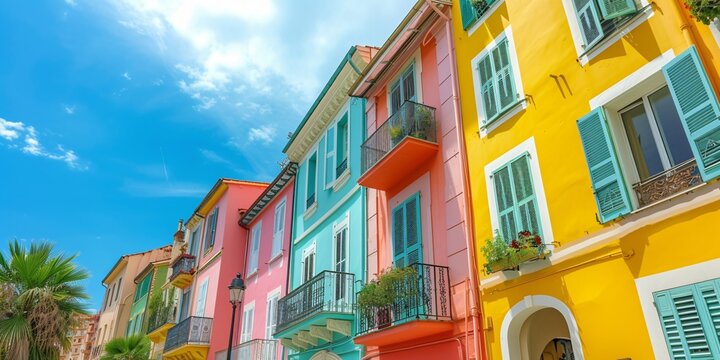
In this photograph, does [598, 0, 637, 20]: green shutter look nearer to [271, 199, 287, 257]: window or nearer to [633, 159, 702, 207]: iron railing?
[633, 159, 702, 207]: iron railing

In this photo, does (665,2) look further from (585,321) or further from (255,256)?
(255,256)

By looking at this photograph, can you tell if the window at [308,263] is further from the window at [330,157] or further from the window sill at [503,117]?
the window sill at [503,117]

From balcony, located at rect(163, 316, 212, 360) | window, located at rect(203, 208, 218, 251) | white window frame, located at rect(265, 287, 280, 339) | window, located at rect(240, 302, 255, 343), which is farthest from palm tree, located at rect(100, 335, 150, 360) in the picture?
white window frame, located at rect(265, 287, 280, 339)

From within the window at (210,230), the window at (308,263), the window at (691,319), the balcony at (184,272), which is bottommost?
the window at (691,319)

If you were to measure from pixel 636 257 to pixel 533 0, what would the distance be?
16.8ft

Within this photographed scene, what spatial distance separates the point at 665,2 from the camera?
6695mm

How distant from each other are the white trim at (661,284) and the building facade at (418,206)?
2.90m

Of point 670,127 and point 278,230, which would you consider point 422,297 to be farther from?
point 278,230

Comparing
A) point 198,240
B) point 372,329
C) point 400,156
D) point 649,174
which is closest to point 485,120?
point 400,156

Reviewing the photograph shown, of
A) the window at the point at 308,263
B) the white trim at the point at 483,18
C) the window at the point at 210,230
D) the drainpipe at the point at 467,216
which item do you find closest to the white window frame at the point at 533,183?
the drainpipe at the point at 467,216

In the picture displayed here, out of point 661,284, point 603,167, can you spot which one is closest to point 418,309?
point 603,167

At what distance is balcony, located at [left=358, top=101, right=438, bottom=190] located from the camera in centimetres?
1082

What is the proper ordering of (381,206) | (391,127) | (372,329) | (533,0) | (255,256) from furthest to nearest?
(255,256) → (381,206) → (391,127) → (372,329) → (533,0)

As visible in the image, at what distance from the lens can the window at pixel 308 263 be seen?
15656 millimetres
